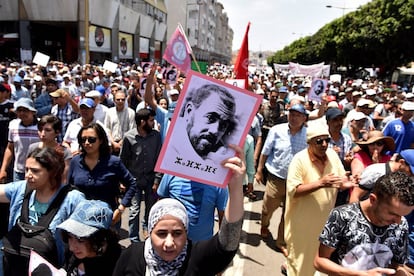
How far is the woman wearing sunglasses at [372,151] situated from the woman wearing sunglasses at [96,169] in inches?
91.3

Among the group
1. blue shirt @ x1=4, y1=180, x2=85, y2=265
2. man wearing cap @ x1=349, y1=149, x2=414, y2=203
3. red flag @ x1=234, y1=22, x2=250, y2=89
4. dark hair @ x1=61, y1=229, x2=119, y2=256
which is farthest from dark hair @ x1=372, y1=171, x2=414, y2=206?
red flag @ x1=234, y1=22, x2=250, y2=89

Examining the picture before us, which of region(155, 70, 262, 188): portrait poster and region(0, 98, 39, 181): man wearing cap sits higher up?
region(155, 70, 262, 188): portrait poster

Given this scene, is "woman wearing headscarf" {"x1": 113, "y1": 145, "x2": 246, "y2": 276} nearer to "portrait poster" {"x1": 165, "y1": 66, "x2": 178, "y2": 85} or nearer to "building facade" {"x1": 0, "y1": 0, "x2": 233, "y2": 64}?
Answer: "portrait poster" {"x1": 165, "y1": 66, "x2": 178, "y2": 85}

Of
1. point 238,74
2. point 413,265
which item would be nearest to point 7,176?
point 238,74

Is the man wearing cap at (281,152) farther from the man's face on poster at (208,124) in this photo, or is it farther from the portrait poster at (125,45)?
the portrait poster at (125,45)

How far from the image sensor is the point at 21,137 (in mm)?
4156

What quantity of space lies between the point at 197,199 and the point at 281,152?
5.93 ft

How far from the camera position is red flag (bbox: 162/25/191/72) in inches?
235

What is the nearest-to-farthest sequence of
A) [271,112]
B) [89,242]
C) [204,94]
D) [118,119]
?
[204,94] < [89,242] < [118,119] < [271,112]

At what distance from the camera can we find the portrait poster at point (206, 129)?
1.73 meters

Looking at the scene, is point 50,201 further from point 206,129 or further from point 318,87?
point 318,87

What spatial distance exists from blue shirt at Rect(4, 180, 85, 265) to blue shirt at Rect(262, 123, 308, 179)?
8.71 feet

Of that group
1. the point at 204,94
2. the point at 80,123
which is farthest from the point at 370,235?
the point at 80,123

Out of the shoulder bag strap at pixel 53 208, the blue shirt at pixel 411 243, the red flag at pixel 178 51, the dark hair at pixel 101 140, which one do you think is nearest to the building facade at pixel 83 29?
the red flag at pixel 178 51
